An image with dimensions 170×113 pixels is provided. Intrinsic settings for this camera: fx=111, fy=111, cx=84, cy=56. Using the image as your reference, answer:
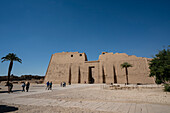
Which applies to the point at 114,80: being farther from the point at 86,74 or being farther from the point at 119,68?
the point at 86,74

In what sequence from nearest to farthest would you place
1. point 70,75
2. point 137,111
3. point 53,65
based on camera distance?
1. point 137,111
2. point 70,75
3. point 53,65

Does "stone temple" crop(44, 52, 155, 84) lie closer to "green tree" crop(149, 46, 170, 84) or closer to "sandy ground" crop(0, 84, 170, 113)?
"green tree" crop(149, 46, 170, 84)

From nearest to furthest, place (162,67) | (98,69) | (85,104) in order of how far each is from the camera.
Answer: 1. (85,104)
2. (162,67)
3. (98,69)

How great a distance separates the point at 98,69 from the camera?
4375 cm

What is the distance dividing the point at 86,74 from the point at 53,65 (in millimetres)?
16409

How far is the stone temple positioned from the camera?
133 feet

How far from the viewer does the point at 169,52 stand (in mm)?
15602

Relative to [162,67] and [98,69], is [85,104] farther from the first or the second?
[98,69]

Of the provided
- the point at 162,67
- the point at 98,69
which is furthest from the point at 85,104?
the point at 98,69

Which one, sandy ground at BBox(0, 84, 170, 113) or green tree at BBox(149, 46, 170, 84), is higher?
green tree at BBox(149, 46, 170, 84)

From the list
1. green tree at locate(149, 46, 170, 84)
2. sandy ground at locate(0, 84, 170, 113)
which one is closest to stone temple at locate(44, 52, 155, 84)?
green tree at locate(149, 46, 170, 84)

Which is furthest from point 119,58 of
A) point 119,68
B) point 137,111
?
point 137,111

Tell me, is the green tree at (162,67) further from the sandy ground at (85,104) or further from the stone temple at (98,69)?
the stone temple at (98,69)

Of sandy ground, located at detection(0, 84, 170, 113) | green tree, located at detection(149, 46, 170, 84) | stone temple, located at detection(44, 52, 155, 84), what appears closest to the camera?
sandy ground, located at detection(0, 84, 170, 113)
